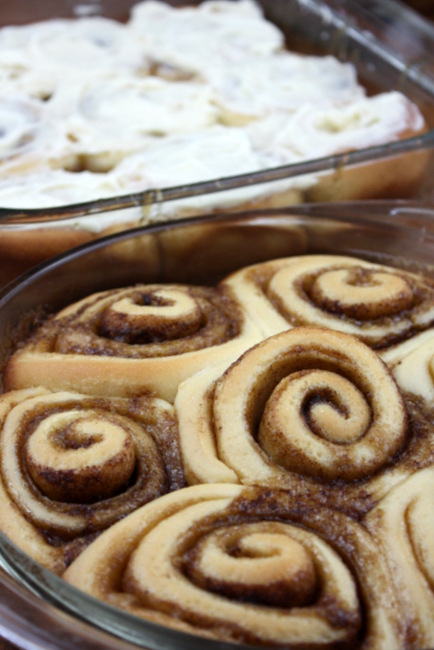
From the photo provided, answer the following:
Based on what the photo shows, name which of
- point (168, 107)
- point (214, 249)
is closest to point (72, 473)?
point (214, 249)

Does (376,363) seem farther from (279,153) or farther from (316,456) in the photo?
(279,153)

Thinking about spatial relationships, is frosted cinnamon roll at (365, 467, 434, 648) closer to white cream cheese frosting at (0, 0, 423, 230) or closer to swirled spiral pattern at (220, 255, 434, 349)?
swirled spiral pattern at (220, 255, 434, 349)

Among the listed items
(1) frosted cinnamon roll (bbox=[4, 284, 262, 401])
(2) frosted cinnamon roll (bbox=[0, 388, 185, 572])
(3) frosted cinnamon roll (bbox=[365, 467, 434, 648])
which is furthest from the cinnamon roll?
(2) frosted cinnamon roll (bbox=[0, 388, 185, 572])

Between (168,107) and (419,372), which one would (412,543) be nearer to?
(419,372)

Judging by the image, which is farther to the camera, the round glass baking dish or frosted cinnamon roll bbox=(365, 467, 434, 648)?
the round glass baking dish

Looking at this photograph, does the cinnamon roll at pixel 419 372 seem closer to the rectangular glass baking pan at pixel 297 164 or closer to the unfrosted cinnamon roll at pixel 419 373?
the unfrosted cinnamon roll at pixel 419 373
